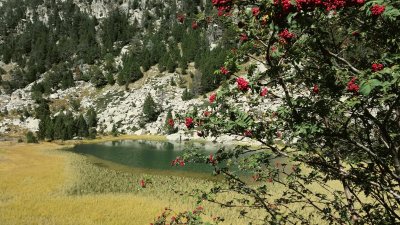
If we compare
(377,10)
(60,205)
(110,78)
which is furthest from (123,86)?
(377,10)

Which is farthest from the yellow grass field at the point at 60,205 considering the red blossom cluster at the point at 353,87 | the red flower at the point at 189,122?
the red blossom cluster at the point at 353,87

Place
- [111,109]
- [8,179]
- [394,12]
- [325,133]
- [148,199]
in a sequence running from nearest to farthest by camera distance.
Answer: [394,12] < [325,133] < [148,199] < [8,179] < [111,109]

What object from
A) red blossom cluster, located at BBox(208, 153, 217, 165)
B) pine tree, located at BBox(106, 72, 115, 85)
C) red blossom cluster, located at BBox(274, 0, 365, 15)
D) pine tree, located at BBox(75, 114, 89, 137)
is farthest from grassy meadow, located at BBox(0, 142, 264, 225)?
pine tree, located at BBox(106, 72, 115, 85)

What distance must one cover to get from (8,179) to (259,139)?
4079 centimetres

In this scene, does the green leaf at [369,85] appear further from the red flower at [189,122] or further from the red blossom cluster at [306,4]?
the red flower at [189,122]

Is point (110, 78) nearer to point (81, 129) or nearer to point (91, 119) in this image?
point (91, 119)

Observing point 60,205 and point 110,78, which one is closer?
point 60,205

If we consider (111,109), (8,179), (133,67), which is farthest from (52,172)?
(133,67)

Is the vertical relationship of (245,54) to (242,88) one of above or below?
above

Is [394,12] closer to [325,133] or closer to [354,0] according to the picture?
[354,0]

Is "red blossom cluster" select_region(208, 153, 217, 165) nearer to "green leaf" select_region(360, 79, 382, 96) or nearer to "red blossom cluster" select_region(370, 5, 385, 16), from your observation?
"green leaf" select_region(360, 79, 382, 96)

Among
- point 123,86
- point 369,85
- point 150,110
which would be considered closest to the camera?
point 369,85

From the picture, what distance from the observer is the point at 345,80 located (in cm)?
517

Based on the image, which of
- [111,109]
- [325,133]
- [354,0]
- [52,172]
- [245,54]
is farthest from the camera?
[111,109]
